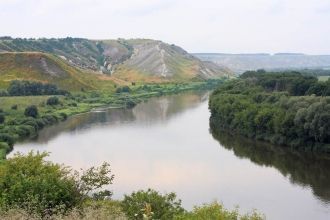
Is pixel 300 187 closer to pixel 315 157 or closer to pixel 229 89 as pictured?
pixel 315 157

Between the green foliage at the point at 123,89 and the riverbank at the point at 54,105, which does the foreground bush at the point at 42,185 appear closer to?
the riverbank at the point at 54,105

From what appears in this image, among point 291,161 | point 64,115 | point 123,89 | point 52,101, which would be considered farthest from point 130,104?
point 291,161

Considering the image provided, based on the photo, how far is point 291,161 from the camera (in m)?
54.7

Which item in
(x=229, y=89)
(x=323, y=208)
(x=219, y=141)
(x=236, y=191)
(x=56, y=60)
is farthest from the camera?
(x=56, y=60)

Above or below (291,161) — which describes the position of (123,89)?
below

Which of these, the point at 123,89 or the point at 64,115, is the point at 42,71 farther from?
the point at 64,115

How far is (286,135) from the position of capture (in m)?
61.4

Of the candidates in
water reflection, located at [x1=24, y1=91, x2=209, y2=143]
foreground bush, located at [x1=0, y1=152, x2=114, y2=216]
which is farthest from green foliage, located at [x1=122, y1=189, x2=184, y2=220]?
water reflection, located at [x1=24, y1=91, x2=209, y2=143]

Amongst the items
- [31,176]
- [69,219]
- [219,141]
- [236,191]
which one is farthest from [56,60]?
[69,219]

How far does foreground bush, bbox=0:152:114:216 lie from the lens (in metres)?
22.2

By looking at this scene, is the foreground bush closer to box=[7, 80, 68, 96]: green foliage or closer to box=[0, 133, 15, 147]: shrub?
box=[0, 133, 15, 147]: shrub

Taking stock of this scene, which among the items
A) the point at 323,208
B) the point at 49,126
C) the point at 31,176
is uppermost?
the point at 31,176

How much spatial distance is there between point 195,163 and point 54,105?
5691cm

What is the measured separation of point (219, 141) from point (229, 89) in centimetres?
3127
